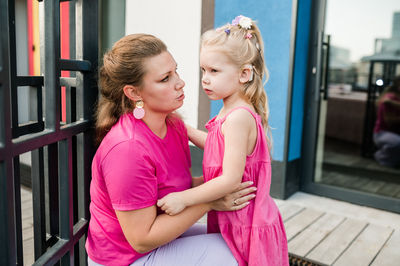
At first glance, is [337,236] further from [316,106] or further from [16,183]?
[16,183]

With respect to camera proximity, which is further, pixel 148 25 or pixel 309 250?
pixel 148 25

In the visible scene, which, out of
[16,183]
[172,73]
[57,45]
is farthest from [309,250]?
[57,45]

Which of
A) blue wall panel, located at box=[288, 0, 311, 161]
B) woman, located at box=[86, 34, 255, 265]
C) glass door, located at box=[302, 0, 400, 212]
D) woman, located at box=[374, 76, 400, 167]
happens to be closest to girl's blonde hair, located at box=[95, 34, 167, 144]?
woman, located at box=[86, 34, 255, 265]

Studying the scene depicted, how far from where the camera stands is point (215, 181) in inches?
51.0

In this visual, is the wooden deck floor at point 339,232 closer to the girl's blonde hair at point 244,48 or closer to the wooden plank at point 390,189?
Result: the wooden plank at point 390,189

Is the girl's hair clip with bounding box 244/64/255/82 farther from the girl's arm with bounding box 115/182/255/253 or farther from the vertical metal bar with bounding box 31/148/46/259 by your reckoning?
the vertical metal bar with bounding box 31/148/46/259

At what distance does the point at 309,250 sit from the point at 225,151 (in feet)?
4.53

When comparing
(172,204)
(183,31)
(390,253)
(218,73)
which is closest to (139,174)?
(172,204)

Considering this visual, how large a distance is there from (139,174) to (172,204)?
16 cm

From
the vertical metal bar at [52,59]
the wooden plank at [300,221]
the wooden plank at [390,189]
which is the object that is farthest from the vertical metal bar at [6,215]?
the wooden plank at [390,189]

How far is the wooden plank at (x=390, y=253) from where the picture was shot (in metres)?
2.24

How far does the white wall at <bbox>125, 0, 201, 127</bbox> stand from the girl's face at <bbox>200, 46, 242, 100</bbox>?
2130 mm

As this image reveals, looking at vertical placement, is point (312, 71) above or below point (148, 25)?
below

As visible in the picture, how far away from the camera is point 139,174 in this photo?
119 centimetres
